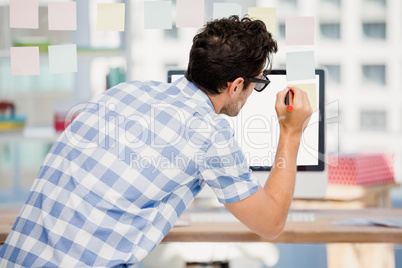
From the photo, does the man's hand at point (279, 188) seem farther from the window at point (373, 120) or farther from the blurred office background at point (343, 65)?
the window at point (373, 120)

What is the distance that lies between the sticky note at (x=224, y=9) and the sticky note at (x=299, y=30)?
0.15m

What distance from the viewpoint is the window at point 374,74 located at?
4934 mm

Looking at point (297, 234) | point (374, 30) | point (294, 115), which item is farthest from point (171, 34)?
point (294, 115)

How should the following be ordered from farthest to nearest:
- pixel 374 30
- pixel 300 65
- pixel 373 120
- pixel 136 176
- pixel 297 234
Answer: pixel 373 120 → pixel 374 30 → pixel 300 65 → pixel 297 234 → pixel 136 176

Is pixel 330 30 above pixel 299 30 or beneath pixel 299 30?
A: above

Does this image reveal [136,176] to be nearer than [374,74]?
Yes

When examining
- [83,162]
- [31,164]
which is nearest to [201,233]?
[83,162]

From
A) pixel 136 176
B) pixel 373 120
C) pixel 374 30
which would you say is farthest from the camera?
pixel 373 120

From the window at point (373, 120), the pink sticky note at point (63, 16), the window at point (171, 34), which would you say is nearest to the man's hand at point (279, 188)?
the pink sticky note at point (63, 16)

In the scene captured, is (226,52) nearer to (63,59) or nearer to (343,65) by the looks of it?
(63,59)

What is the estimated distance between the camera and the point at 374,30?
4922mm

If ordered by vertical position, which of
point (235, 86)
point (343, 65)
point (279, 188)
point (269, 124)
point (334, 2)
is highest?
point (334, 2)

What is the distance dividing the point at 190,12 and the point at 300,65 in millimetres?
359

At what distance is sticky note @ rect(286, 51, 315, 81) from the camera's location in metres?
1.67
